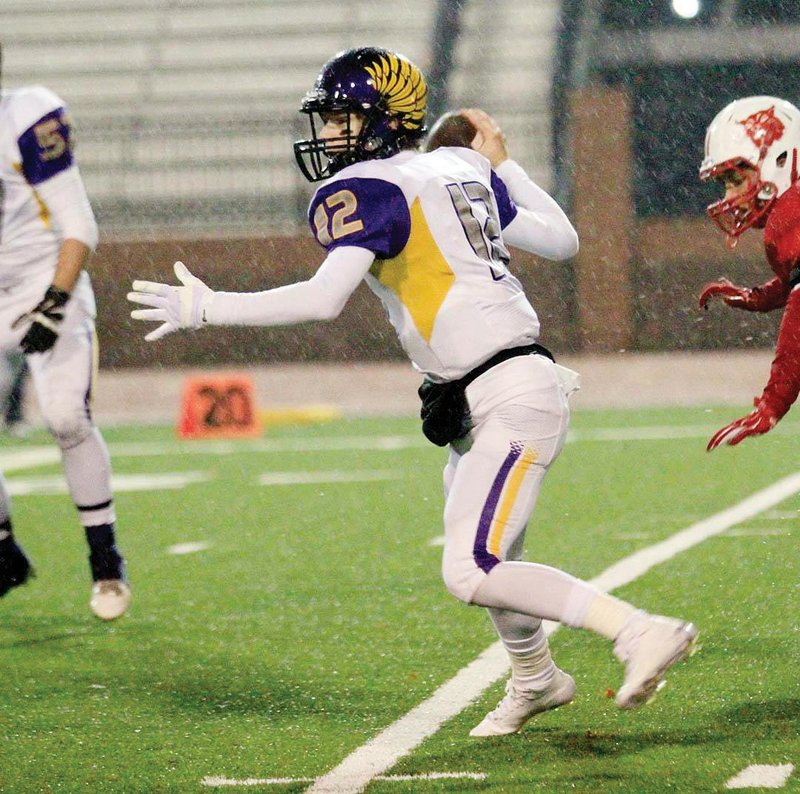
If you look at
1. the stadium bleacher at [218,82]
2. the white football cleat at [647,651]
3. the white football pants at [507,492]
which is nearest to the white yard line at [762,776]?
the white football cleat at [647,651]

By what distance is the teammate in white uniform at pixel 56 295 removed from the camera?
507 centimetres

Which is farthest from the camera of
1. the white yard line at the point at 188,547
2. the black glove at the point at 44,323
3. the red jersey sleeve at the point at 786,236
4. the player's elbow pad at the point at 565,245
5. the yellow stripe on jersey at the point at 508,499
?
the white yard line at the point at 188,547

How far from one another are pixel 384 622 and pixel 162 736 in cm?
138

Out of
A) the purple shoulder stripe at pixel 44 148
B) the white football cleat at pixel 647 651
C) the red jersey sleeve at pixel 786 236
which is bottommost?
the white football cleat at pixel 647 651

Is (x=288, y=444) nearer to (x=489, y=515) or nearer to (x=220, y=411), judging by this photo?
(x=220, y=411)

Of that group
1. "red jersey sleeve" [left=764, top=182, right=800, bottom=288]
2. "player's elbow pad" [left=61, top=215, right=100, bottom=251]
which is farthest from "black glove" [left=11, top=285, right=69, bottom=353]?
"red jersey sleeve" [left=764, top=182, right=800, bottom=288]

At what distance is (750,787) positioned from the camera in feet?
10.5

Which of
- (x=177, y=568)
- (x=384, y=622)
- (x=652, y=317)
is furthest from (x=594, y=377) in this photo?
(x=384, y=622)

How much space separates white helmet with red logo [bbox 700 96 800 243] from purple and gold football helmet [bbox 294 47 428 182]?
0.72 m

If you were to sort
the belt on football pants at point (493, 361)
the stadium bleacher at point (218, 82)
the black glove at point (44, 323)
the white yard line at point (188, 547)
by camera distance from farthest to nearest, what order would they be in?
1. the stadium bleacher at point (218, 82)
2. the white yard line at point (188, 547)
3. the black glove at point (44, 323)
4. the belt on football pants at point (493, 361)

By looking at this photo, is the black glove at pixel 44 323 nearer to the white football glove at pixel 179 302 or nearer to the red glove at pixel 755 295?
the white football glove at pixel 179 302

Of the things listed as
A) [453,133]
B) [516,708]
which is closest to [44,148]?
[453,133]

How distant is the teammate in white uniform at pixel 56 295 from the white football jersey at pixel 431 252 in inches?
68.3

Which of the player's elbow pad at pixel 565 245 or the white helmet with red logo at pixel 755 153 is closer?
the white helmet with red logo at pixel 755 153
